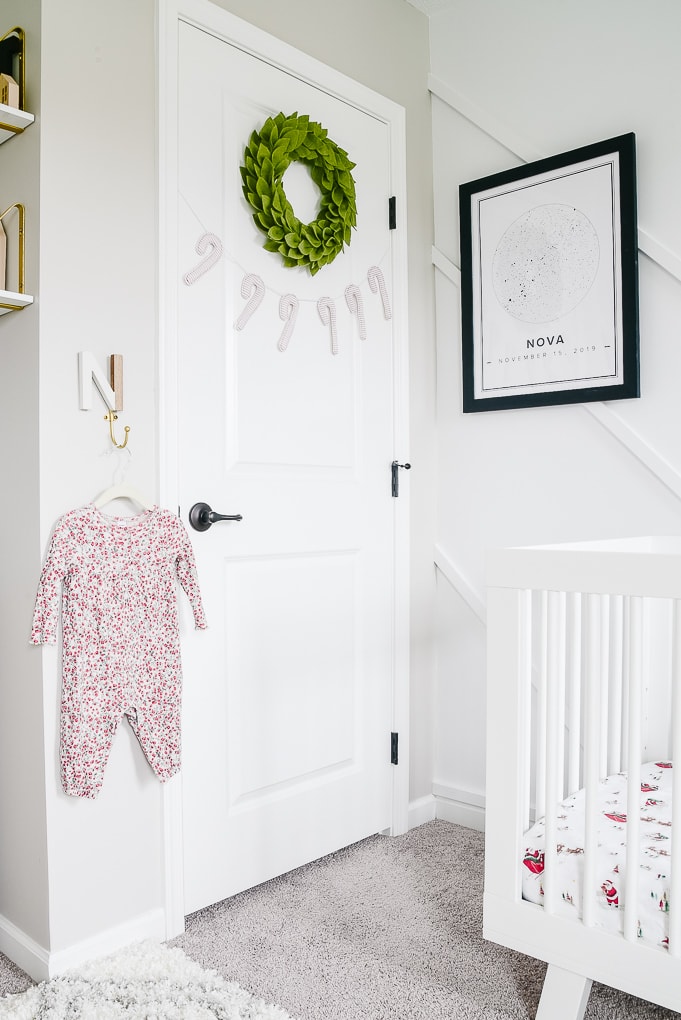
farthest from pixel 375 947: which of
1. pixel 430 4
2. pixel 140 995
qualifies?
pixel 430 4

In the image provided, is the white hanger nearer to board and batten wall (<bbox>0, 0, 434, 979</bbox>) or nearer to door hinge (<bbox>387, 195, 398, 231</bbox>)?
board and batten wall (<bbox>0, 0, 434, 979</bbox>)

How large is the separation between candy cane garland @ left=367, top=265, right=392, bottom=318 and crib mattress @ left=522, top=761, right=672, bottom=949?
4.71 feet

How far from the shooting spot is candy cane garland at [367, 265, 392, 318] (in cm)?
240

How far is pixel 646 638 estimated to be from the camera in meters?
1.88

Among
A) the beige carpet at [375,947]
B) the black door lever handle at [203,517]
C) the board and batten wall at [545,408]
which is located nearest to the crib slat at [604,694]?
the beige carpet at [375,947]

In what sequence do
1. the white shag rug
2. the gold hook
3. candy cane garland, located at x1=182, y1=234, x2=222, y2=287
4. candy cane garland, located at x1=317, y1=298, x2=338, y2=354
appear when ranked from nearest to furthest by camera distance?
the white shag rug → the gold hook → candy cane garland, located at x1=182, y1=234, x2=222, y2=287 → candy cane garland, located at x1=317, y1=298, x2=338, y2=354

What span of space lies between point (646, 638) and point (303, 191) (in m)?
1.39

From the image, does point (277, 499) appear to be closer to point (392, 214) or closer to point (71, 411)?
point (71, 411)

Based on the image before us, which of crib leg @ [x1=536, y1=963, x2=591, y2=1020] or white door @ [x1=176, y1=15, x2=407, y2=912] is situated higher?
white door @ [x1=176, y1=15, x2=407, y2=912]

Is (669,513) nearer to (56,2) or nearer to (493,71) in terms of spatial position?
(493,71)

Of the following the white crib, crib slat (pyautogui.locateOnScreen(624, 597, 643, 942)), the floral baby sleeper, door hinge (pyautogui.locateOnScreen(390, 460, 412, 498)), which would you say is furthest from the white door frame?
crib slat (pyautogui.locateOnScreen(624, 597, 643, 942))

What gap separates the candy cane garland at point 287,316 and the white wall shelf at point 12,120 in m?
0.71

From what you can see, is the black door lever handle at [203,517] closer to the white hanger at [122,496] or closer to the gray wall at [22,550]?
the white hanger at [122,496]

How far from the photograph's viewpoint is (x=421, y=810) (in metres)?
A: 2.55
